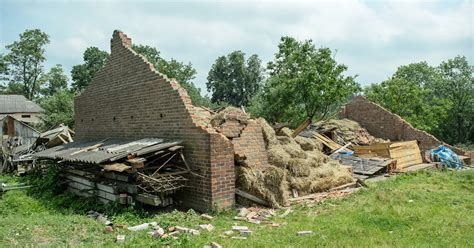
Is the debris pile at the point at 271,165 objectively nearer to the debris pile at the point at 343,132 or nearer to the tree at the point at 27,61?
the debris pile at the point at 343,132

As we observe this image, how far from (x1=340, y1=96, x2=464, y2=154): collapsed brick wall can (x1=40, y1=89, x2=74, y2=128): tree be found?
808 inches

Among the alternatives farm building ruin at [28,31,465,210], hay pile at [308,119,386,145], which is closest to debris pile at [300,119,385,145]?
hay pile at [308,119,386,145]

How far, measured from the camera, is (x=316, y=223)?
7.28 m

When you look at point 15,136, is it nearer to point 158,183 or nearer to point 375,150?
point 158,183

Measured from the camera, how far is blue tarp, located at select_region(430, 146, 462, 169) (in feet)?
55.3

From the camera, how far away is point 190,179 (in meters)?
8.73

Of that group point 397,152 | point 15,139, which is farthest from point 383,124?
point 15,139

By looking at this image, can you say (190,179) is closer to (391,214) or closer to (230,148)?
(230,148)

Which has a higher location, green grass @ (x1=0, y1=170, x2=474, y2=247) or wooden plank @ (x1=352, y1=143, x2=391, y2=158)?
wooden plank @ (x1=352, y1=143, x2=391, y2=158)

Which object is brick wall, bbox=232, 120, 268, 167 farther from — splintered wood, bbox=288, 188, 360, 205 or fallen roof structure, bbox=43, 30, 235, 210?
splintered wood, bbox=288, 188, 360, 205

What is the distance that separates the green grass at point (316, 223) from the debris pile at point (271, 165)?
0.84 m

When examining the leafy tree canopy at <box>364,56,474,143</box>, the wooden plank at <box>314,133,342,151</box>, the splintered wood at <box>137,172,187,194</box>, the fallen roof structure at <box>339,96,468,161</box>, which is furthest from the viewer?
the leafy tree canopy at <box>364,56,474,143</box>

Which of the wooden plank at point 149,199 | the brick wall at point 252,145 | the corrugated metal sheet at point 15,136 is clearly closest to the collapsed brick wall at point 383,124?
the brick wall at point 252,145

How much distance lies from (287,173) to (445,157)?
1152cm
